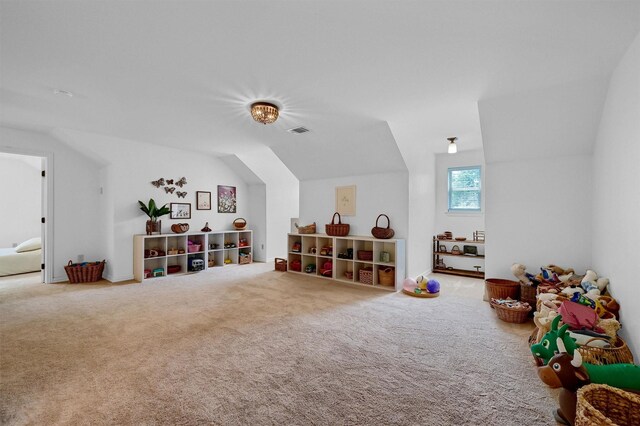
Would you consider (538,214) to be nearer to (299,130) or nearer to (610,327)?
(610,327)

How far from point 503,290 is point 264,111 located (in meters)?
3.71

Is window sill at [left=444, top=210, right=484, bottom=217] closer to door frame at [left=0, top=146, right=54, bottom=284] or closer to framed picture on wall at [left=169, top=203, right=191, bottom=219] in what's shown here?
framed picture on wall at [left=169, top=203, right=191, bottom=219]

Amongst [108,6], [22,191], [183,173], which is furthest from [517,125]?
[22,191]

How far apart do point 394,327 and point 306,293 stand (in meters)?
1.65

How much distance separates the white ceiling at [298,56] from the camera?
6.08 ft

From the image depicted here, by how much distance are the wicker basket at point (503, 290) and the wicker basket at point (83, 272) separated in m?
6.34

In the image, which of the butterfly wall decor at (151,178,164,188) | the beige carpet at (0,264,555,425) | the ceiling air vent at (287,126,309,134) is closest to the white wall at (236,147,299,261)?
the butterfly wall decor at (151,178,164,188)

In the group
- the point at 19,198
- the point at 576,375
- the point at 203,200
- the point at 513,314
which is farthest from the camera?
the point at 19,198

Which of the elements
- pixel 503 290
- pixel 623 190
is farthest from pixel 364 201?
pixel 623 190

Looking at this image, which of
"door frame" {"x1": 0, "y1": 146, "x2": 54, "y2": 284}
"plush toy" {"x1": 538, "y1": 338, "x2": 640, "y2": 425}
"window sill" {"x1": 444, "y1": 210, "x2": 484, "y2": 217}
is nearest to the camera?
"plush toy" {"x1": 538, "y1": 338, "x2": 640, "y2": 425}

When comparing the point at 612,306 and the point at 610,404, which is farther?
the point at 612,306

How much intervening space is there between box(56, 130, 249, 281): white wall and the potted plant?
173 millimetres

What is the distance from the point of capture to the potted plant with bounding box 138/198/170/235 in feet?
17.7

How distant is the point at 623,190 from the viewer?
2.16 metres
